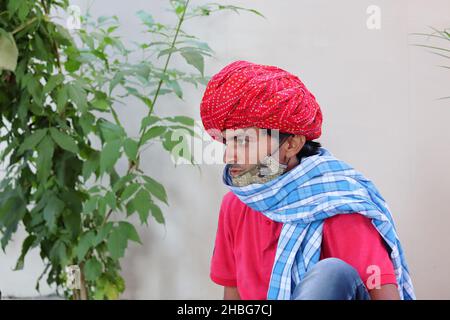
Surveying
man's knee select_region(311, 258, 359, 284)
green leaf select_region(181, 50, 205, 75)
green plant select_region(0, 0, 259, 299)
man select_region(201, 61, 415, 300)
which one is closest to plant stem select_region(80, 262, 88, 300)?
green plant select_region(0, 0, 259, 299)

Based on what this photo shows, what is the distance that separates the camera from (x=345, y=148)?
1.25 m

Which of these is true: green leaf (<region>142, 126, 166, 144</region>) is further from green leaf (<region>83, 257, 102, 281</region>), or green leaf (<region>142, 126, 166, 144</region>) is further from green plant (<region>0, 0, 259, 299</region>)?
green leaf (<region>83, 257, 102, 281</region>)

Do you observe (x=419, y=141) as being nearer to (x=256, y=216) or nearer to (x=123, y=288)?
(x=256, y=216)

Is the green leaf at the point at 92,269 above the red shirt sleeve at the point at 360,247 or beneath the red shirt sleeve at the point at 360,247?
beneath

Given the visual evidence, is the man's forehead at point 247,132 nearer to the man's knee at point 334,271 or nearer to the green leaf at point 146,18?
the man's knee at point 334,271

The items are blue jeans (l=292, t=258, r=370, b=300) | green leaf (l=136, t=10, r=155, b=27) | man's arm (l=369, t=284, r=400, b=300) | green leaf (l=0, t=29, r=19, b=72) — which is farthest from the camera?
green leaf (l=136, t=10, r=155, b=27)

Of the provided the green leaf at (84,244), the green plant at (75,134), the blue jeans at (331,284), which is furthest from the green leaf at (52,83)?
the blue jeans at (331,284)

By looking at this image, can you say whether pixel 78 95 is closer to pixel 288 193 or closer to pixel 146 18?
pixel 146 18

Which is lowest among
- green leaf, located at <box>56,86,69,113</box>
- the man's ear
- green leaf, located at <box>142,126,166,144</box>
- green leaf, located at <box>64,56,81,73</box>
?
the man's ear

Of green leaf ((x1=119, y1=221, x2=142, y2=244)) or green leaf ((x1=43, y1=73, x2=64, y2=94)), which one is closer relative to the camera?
green leaf ((x1=43, y1=73, x2=64, y2=94))

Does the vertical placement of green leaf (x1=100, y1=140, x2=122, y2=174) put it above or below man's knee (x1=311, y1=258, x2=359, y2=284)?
above

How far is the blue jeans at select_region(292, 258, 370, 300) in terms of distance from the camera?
24.0 inches

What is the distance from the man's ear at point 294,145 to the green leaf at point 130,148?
1.58ft

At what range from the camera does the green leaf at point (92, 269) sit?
1337 mm
